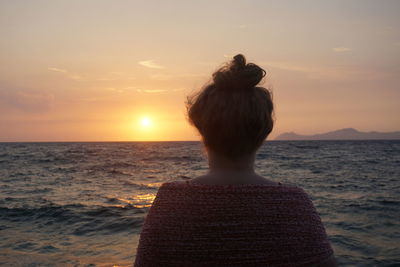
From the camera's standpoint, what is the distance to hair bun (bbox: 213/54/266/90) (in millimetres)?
1558

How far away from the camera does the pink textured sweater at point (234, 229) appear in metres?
1.58

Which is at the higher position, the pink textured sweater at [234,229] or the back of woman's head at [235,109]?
the back of woman's head at [235,109]

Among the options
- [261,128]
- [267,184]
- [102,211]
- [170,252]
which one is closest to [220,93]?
[261,128]

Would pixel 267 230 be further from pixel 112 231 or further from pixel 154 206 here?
pixel 112 231

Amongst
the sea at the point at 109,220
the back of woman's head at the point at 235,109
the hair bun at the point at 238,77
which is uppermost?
the hair bun at the point at 238,77

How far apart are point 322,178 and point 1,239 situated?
1479cm

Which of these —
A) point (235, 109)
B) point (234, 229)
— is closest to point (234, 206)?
point (234, 229)

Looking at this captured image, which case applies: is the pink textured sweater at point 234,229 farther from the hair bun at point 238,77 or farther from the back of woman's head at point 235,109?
the hair bun at point 238,77

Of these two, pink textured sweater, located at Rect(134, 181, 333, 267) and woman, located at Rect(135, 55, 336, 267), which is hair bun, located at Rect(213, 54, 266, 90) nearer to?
woman, located at Rect(135, 55, 336, 267)

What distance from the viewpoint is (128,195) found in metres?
14.1

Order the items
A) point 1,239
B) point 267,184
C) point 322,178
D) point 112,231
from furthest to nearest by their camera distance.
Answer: point 322,178, point 112,231, point 1,239, point 267,184

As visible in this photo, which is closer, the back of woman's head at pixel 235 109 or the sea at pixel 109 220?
the back of woman's head at pixel 235 109

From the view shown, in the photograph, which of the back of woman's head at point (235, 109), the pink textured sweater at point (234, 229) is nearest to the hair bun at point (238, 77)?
the back of woman's head at point (235, 109)

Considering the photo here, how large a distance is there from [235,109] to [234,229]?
0.48 metres
